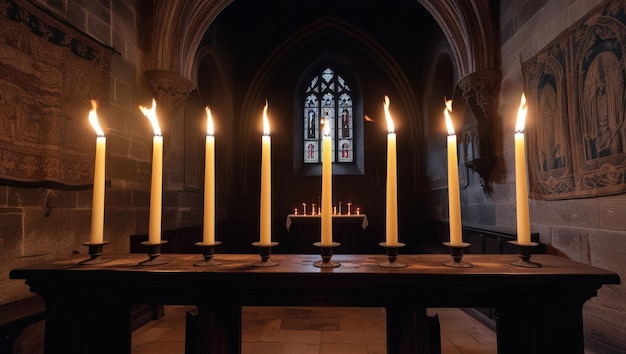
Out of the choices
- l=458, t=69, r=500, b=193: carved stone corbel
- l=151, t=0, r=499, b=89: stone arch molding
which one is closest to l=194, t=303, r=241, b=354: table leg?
l=151, t=0, r=499, b=89: stone arch molding

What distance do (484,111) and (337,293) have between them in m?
3.53

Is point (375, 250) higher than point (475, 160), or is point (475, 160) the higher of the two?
point (475, 160)

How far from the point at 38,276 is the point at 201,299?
664 mm

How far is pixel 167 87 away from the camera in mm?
3920

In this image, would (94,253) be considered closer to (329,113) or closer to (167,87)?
(167,87)

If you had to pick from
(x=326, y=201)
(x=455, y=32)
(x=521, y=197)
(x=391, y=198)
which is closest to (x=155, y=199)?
(x=326, y=201)

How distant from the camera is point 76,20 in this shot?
113 inches

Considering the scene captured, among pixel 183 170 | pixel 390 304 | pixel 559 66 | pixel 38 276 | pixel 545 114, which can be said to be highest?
pixel 559 66

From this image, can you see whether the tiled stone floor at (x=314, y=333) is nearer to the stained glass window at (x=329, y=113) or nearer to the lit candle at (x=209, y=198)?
the lit candle at (x=209, y=198)

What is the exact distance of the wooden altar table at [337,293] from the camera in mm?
1235

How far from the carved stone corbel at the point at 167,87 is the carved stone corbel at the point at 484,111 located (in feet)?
11.5

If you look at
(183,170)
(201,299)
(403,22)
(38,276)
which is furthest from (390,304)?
(403,22)

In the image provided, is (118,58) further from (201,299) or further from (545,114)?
(545,114)

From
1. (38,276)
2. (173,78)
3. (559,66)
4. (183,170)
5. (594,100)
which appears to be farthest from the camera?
(183,170)
